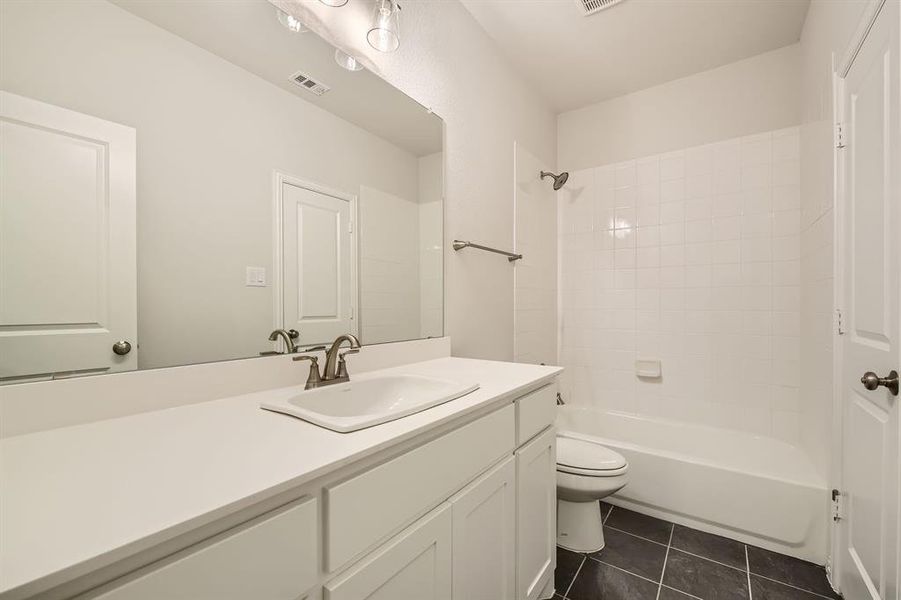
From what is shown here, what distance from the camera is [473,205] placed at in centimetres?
190

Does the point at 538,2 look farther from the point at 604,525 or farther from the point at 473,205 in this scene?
the point at 604,525

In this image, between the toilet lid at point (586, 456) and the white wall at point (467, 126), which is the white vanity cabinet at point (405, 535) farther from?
the white wall at point (467, 126)

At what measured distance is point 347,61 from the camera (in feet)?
4.34

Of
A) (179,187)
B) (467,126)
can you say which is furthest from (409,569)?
(467,126)

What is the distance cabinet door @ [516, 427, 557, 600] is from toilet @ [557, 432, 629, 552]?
0.98ft

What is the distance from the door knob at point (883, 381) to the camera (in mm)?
981

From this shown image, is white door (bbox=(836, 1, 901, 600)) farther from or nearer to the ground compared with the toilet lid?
farther from the ground

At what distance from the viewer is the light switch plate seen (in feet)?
3.40

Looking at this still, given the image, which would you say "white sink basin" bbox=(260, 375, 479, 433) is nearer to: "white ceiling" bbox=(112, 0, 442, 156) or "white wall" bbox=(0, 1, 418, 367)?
"white wall" bbox=(0, 1, 418, 367)

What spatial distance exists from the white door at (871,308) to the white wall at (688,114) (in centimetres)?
101

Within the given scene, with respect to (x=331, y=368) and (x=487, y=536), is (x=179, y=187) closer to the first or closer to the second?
(x=331, y=368)

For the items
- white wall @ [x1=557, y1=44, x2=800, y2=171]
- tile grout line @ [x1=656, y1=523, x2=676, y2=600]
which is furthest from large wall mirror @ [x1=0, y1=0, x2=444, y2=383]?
white wall @ [x1=557, y1=44, x2=800, y2=171]

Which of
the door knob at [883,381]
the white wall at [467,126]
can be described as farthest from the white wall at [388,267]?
the door knob at [883,381]

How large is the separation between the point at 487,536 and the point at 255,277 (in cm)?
93
